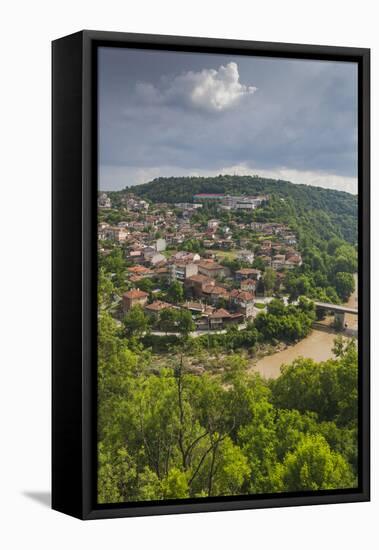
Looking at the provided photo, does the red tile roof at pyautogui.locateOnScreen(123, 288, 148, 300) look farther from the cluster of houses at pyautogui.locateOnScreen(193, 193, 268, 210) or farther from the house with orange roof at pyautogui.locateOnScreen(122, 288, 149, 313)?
the cluster of houses at pyautogui.locateOnScreen(193, 193, 268, 210)

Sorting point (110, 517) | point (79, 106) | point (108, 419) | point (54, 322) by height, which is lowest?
point (110, 517)

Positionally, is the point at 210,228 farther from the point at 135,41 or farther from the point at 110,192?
the point at 135,41

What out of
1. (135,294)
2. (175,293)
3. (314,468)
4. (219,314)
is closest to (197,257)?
(175,293)

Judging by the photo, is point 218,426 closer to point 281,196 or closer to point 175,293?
point 175,293

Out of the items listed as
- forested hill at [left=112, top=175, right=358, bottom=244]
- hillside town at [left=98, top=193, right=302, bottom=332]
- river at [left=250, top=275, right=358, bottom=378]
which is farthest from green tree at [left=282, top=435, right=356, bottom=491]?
forested hill at [left=112, top=175, right=358, bottom=244]

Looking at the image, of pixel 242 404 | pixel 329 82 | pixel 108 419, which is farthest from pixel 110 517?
pixel 329 82
